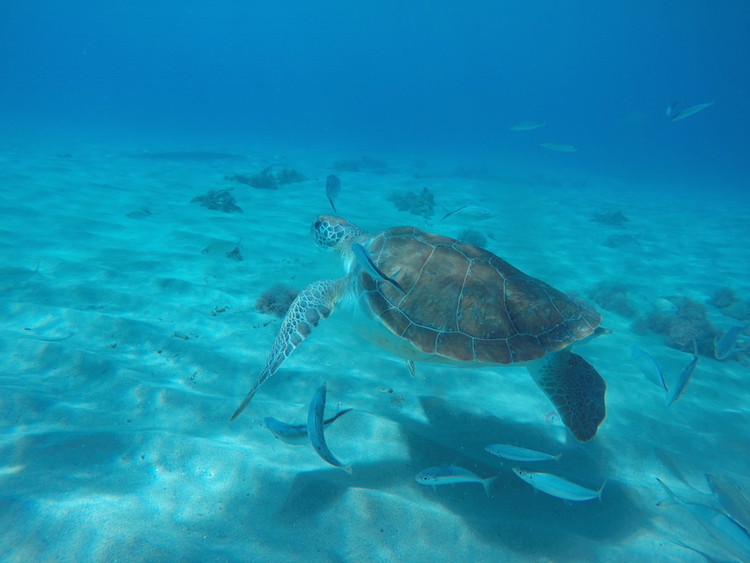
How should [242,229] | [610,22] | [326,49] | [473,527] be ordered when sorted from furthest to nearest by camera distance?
1. [326,49]
2. [610,22]
3. [242,229]
4. [473,527]

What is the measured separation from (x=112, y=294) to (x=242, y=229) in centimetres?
422

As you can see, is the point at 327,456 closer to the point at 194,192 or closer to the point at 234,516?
the point at 234,516

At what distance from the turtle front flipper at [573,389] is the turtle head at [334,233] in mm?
3264

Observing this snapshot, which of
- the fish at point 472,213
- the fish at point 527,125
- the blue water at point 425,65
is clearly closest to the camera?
the fish at point 472,213

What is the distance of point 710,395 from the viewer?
461 cm

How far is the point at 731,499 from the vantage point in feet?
9.56

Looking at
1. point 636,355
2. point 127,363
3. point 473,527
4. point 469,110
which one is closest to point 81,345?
point 127,363

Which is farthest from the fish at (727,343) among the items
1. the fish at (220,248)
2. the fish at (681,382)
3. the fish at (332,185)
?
the fish at (220,248)

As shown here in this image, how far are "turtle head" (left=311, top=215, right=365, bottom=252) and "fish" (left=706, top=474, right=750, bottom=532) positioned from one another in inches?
198

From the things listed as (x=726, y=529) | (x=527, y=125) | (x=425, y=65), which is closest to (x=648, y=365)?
(x=726, y=529)

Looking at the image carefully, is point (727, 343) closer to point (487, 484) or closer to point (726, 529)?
point (726, 529)

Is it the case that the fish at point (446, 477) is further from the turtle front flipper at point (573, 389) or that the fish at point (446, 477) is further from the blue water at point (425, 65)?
the blue water at point (425, 65)

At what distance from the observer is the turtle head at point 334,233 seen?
5.24 m

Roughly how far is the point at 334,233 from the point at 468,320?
9.58 ft
